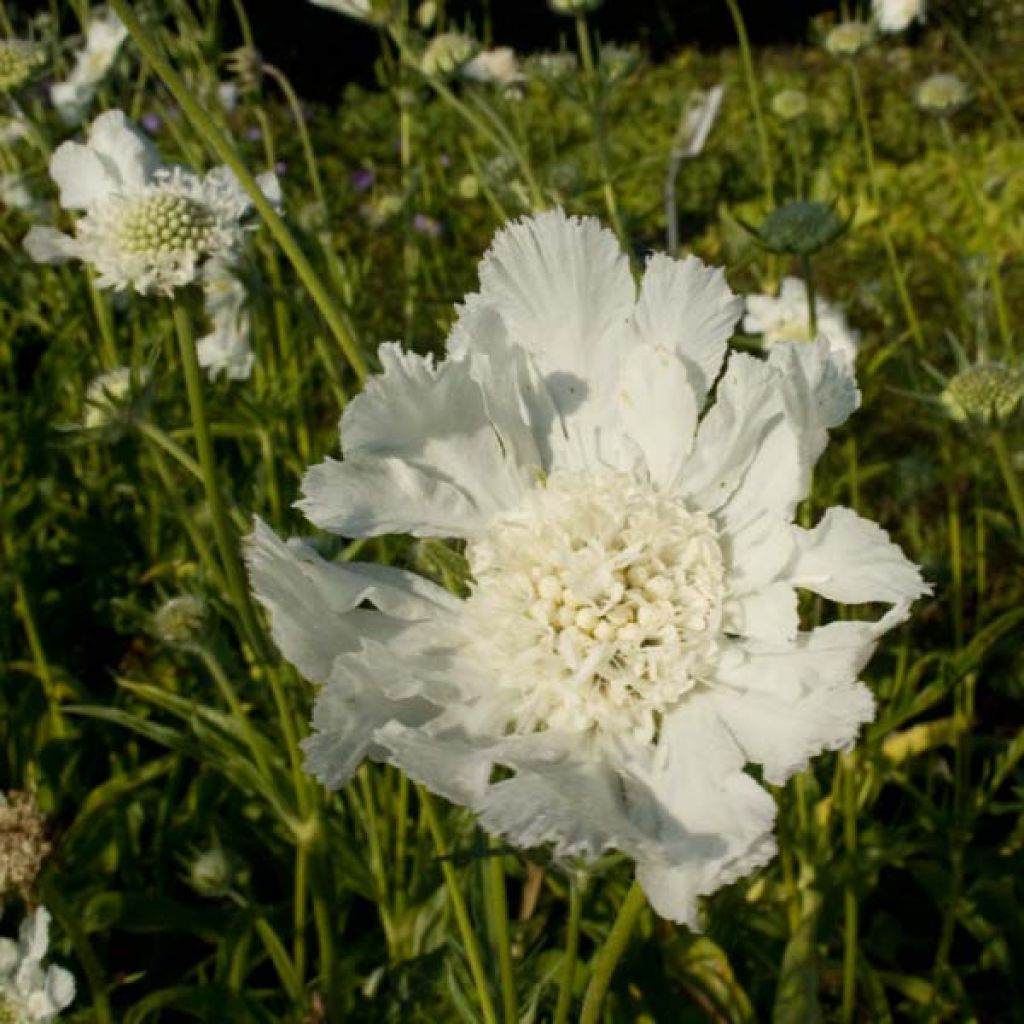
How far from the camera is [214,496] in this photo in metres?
1.07

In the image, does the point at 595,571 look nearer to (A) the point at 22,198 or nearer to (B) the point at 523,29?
(A) the point at 22,198

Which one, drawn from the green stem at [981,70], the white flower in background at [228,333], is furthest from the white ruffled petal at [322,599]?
the green stem at [981,70]

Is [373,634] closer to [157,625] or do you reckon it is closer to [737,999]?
[157,625]

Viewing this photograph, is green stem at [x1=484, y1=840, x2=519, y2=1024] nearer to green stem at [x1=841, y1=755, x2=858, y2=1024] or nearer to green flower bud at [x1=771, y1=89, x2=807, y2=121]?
green stem at [x1=841, y1=755, x2=858, y2=1024]

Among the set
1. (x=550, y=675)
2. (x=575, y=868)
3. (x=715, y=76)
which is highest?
(x=550, y=675)

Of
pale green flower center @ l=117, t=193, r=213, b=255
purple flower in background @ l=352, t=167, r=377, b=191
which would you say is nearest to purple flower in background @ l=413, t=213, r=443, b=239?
purple flower in background @ l=352, t=167, r=377, b=191

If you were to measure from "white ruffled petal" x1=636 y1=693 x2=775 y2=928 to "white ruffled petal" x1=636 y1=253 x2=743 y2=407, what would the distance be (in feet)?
0.71

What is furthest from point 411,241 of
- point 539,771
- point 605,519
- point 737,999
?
point 539,771

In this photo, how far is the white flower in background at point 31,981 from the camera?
116 centimetres

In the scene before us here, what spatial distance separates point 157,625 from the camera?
1315mm

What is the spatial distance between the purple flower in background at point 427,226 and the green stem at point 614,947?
217 cm

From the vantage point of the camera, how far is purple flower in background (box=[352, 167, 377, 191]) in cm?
390

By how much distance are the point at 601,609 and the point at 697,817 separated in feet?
0.47

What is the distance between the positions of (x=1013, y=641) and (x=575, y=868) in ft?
3.03
